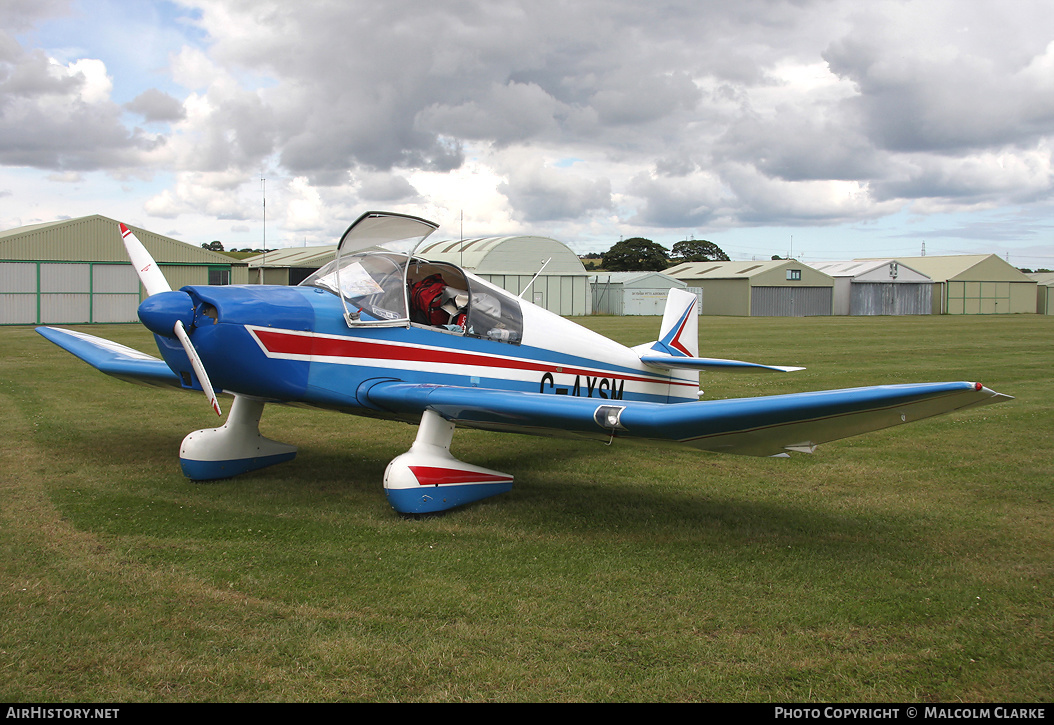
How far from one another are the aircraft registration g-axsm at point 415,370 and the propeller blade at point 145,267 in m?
0.02

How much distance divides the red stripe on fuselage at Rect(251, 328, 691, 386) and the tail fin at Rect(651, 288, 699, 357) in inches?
91.8

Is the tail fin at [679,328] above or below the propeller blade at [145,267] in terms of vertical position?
below

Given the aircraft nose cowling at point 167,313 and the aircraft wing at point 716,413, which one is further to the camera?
the aircraft nose cowling at point 167,313

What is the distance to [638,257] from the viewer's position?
101m

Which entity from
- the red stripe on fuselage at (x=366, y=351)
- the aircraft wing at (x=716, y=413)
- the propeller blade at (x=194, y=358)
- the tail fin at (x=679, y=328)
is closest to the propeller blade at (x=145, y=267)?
the propeller blade at (x=194, y=358)

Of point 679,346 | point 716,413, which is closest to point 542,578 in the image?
point 716,413

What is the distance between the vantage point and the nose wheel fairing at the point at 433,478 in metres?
5.70

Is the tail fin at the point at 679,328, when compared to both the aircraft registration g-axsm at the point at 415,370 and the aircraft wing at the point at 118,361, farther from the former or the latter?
the aircraft wing at the point at 118,361

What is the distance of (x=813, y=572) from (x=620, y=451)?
4.04 meters

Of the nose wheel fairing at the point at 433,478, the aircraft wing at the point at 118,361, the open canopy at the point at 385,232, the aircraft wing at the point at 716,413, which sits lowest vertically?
the nose wheel fairing at the point at 433,478

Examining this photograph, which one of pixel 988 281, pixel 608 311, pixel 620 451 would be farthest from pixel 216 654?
pixel 988 281

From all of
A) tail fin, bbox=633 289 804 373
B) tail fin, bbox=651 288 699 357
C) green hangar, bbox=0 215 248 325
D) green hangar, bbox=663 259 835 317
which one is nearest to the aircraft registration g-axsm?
tail fin, bbox=633 289 804 373

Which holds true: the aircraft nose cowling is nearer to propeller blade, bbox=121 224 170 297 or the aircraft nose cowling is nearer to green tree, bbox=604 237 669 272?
propeller blade, bbox=121 224 170 297
